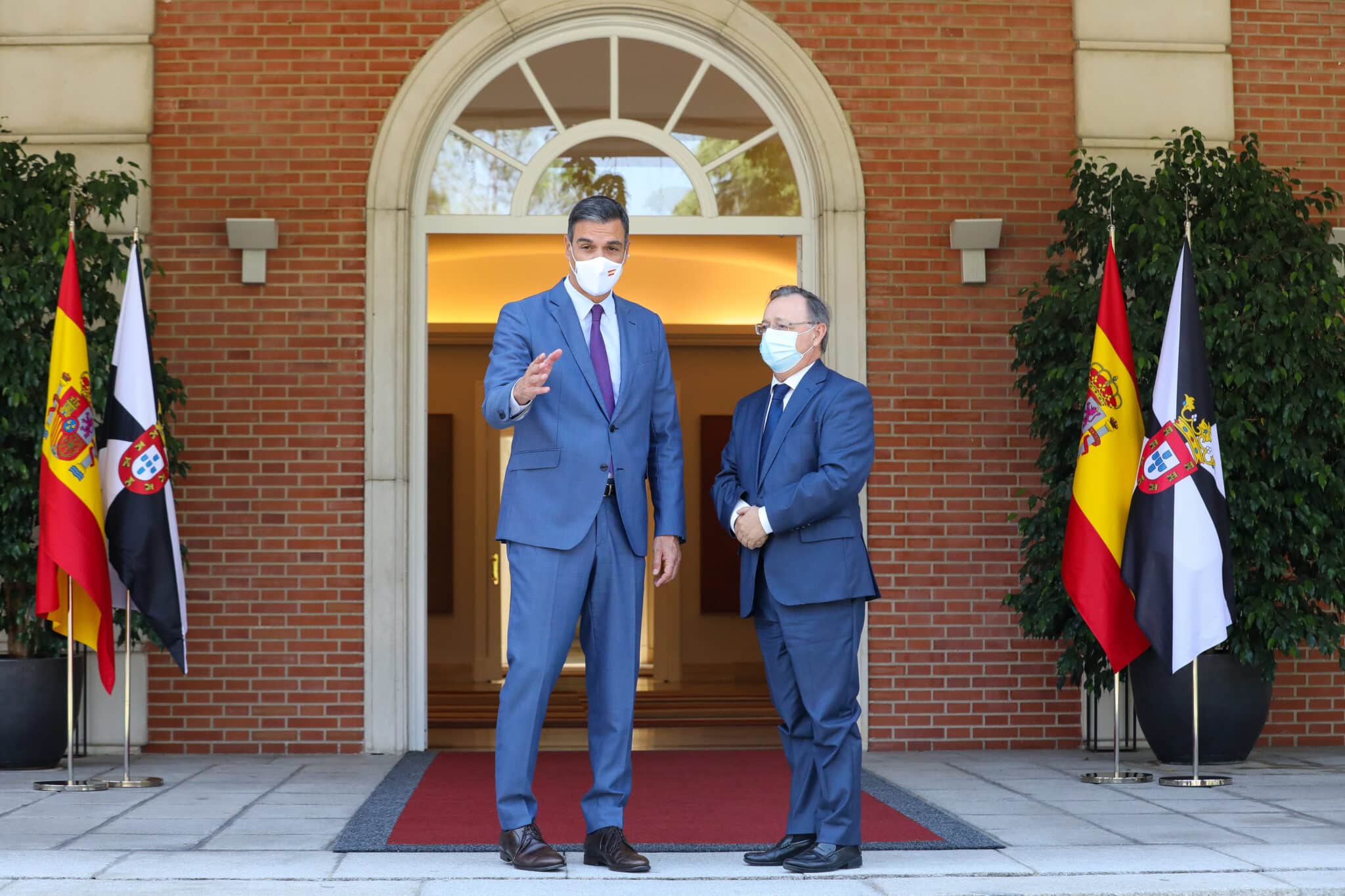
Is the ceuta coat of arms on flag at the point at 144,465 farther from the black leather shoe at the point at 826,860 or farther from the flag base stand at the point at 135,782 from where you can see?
the black leather shoe at the point at 826,860

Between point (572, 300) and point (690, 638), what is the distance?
8.36m

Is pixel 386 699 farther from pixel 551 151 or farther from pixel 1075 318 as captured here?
pixel 1075 318

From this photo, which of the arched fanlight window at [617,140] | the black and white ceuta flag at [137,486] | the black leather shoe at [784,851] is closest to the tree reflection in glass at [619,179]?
the arched fanlight window at [617,140]

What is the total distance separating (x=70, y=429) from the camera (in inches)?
209

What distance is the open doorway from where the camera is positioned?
11.0 metres

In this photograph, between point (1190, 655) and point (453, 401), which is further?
point (453, 401)

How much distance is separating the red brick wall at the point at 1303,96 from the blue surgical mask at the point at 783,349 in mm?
3857

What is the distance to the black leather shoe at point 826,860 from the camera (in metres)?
3.71

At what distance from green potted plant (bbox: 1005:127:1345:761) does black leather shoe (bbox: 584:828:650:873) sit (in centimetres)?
266

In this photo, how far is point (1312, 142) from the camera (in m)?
6.81

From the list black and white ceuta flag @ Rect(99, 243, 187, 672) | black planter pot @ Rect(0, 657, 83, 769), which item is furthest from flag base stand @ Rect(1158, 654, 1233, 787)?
black planter pot @ Rect(0, 657, 83, 769)

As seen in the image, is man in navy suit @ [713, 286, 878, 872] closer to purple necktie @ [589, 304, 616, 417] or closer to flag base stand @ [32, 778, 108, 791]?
purple necktie @ [589, 304, 616, 417]

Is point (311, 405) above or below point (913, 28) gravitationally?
below

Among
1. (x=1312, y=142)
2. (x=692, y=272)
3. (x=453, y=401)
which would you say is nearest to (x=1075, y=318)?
(x=1312, y=142)
